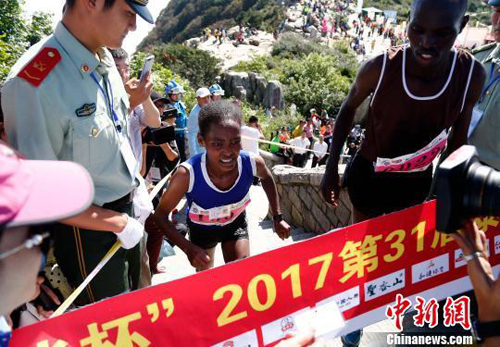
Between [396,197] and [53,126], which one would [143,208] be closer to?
[53,126]

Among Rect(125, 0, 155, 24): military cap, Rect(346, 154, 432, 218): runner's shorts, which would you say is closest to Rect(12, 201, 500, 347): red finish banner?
Rect(346, 154, 432, 218): runner's shorts

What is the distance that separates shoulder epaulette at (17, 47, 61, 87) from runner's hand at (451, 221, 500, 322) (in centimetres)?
189

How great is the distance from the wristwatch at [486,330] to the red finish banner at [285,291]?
666 millimetres

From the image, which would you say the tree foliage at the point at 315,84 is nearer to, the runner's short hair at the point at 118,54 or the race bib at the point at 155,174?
the race bib at the point at 155,174

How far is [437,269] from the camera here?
97.2 inches

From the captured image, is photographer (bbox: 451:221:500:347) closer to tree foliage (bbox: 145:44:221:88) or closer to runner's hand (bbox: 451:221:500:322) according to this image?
runner's hand (bbox: 451:221:500:322)

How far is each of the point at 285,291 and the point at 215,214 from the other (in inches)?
33.2

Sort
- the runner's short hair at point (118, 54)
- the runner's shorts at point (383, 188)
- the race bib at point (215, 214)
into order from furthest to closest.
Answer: the runner's short hair at point (118, 54) < the race bib at point (215, 214) < the runner's shorts at point (383, 188)

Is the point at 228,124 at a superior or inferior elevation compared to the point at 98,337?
superior

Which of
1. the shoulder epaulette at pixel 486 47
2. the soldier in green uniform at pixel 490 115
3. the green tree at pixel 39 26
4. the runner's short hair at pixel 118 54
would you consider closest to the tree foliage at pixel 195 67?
the green tree at pixel 39 26

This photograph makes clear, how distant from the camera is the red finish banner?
1.67 meters

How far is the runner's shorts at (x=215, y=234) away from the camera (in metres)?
2.77

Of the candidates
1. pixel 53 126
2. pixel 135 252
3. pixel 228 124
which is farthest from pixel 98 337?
pixel 228 124

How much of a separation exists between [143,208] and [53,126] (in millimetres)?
754
